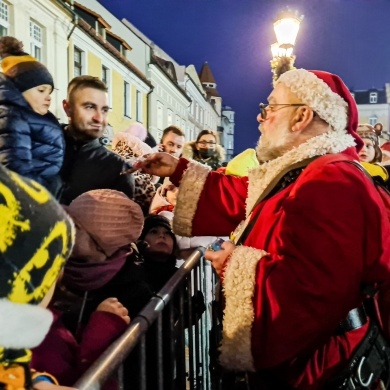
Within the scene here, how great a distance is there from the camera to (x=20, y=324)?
0.92 metres

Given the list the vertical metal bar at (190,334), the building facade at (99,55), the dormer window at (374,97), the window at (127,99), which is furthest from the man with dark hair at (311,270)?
the dormer window at (374,97)

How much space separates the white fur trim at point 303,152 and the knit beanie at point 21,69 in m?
1.45

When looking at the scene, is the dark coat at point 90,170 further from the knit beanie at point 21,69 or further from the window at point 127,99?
the window at point 127,99

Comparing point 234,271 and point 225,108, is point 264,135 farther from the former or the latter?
point 225,108

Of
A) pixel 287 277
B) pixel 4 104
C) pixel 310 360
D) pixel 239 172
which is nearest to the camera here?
pixel 287 277

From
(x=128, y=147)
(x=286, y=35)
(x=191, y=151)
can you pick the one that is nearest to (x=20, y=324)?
(x=128, y=147)

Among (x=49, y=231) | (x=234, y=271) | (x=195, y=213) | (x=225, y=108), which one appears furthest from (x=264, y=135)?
(x=225, y=108)

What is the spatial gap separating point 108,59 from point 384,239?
20817 millimetres

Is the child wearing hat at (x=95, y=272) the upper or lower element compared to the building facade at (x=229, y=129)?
lower

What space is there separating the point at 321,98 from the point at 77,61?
1760cm

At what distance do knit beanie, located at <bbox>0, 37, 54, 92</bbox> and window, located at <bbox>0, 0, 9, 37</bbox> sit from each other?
11.4 meters

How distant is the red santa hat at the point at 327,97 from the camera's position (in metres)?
2.23

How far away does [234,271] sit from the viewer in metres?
1.93

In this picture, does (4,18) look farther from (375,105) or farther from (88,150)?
(375,105)
